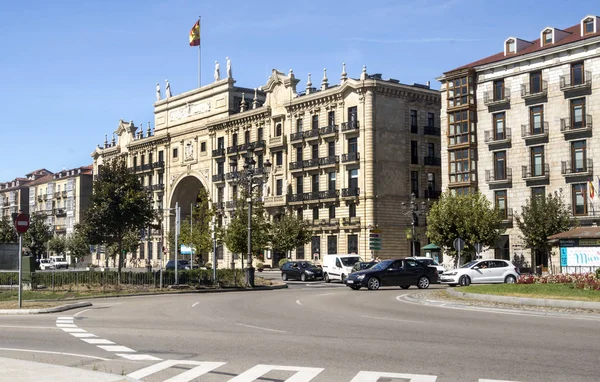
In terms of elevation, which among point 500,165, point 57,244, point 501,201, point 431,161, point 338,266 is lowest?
point 338,266

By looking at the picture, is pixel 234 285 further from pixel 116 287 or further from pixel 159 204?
pixel 159 204

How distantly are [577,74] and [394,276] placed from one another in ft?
89.1

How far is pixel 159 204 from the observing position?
98188 millimetres

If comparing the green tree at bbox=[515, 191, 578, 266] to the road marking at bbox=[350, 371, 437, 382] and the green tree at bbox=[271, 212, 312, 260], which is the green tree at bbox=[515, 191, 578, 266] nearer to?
the green tree at bbox=[271, 212, 312, 260]

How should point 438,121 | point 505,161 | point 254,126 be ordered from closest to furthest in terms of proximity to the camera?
point 505,161 → point 438,121 → point 254,126

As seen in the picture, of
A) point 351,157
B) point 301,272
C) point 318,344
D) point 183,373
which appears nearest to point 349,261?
point 301,272

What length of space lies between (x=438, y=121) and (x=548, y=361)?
211ft

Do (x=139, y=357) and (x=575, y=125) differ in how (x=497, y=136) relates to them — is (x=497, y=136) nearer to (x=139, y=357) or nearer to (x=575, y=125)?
(x=575, y=125)

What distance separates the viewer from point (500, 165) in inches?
2355

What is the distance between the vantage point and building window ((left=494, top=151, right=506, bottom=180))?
5950cm

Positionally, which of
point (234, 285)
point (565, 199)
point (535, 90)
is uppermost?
point (535, 90)

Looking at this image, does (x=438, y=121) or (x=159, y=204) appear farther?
(x=159, y=204)

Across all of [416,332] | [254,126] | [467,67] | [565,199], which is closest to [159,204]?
[254,126]

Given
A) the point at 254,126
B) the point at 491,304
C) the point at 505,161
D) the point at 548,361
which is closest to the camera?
the point at 548,361
